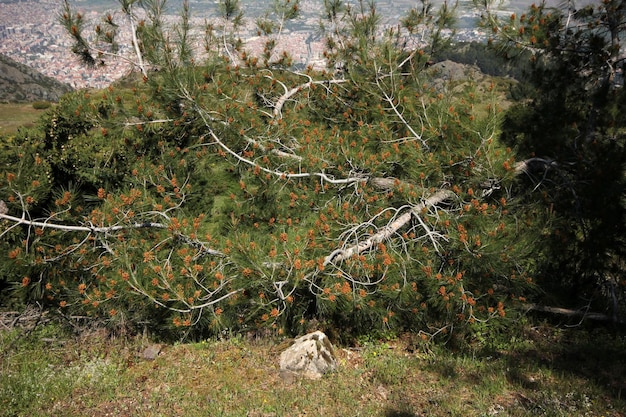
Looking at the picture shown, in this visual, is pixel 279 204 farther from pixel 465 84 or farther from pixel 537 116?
pixel 537 116

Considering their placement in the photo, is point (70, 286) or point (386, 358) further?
point (70, 286)

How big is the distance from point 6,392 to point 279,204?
261 cm

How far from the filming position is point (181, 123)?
430 centimetres

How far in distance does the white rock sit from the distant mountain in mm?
64263

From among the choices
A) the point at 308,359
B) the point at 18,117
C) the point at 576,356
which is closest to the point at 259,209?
the point at 308,359

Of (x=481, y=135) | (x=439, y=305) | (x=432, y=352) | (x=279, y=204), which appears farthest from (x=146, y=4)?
(x=432, y=352)

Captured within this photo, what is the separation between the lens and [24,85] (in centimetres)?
5956

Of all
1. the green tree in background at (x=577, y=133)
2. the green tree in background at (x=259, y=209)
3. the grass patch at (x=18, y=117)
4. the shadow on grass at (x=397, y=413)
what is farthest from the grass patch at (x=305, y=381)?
the grass patch at (x=18, y=117)

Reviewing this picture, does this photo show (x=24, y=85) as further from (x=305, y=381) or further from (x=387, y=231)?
(x=305, y=381)

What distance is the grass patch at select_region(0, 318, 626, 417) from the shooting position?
268cm

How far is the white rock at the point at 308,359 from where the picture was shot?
3109 millimetres

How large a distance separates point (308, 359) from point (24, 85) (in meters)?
75.0

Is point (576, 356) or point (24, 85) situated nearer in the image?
point (576, 356)

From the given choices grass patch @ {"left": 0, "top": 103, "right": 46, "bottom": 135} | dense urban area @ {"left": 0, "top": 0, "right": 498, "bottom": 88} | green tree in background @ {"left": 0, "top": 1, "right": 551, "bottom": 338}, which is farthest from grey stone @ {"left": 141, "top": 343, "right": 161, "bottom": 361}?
grass patch @ {"left": 0, "top": 103, "right": 46, "bottom": 135}
